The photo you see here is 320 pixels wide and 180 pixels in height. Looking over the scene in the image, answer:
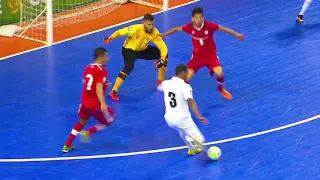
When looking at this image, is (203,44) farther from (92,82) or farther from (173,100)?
(92,82)

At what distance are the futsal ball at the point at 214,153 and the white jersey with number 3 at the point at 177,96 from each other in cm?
77

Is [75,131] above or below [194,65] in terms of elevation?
below

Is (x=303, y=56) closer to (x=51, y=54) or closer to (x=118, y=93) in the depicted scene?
(x=118, y=93)

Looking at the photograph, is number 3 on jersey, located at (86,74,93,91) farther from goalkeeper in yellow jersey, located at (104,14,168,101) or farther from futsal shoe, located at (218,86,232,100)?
futsal shoe, located at (218,86,232,100)

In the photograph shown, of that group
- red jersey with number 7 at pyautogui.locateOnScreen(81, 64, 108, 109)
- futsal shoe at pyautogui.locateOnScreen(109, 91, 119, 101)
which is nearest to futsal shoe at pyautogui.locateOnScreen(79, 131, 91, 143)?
red jersey with number 7 at pyautogui.locateOnScreen(81, 64, 108, 109)

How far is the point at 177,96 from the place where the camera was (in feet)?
35.2

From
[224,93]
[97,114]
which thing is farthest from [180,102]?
[224,93]

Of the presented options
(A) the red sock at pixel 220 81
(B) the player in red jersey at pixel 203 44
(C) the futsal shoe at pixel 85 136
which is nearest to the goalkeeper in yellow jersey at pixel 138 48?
(B) the player in red jersey at pixel 203 44

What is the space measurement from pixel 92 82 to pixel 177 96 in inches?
50.9

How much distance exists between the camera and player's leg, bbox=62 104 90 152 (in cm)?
1121

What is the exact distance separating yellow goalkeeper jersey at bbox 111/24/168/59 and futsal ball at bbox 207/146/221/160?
301 cm

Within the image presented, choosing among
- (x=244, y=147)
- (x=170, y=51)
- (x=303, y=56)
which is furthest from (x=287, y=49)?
(x=244, y=147)

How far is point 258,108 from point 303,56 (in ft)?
9.74

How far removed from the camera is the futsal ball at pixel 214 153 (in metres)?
11.2
